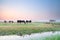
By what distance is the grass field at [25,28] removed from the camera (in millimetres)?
2895

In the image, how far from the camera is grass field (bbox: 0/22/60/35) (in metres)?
2.89

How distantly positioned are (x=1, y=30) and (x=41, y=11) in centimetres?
89

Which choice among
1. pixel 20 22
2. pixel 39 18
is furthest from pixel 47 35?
pixel 20 22

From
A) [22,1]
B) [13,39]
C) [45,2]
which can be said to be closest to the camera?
[13,39]

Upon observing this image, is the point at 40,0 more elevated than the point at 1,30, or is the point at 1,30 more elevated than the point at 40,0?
the point at 40,0

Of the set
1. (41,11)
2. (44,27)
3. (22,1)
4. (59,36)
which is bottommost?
(59,36)

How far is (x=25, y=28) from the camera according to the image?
3.04 m

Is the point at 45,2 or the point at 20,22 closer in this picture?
the point at 20,22

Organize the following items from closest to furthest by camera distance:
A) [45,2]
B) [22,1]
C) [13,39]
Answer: [13,39] → [22,1] → [45,2]

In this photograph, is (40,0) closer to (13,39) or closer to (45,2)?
(45,2)

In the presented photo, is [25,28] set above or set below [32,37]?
above

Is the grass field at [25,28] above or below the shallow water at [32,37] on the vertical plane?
above

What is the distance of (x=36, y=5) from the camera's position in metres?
3.16

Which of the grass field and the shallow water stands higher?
the grass field
